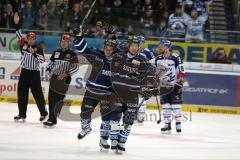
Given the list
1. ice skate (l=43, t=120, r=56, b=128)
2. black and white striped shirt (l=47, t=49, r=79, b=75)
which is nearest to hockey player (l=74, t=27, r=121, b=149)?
ice skate (l=43, t=120, r=56, b=128)

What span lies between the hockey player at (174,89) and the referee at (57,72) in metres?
1.61

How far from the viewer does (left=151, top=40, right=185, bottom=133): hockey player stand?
11.1 m

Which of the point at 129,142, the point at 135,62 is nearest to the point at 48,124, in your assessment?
the point at 129,142

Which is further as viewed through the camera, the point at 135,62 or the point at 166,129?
the point at 166,129

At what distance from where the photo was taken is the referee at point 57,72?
11.0 meters

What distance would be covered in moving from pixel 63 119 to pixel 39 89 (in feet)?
3.36

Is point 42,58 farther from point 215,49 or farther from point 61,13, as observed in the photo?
point 215,49

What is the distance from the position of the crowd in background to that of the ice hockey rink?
2.91 metres

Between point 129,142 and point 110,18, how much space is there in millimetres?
5951

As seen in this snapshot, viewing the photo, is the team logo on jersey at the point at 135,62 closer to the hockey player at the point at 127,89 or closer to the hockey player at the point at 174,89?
the hockey player at the point at 127,89

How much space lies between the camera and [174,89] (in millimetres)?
11227

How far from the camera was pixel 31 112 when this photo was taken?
1309 cm

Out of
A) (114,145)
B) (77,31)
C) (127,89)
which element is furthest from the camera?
(127,89)

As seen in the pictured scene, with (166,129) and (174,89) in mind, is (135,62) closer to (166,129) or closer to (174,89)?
(174,89)
